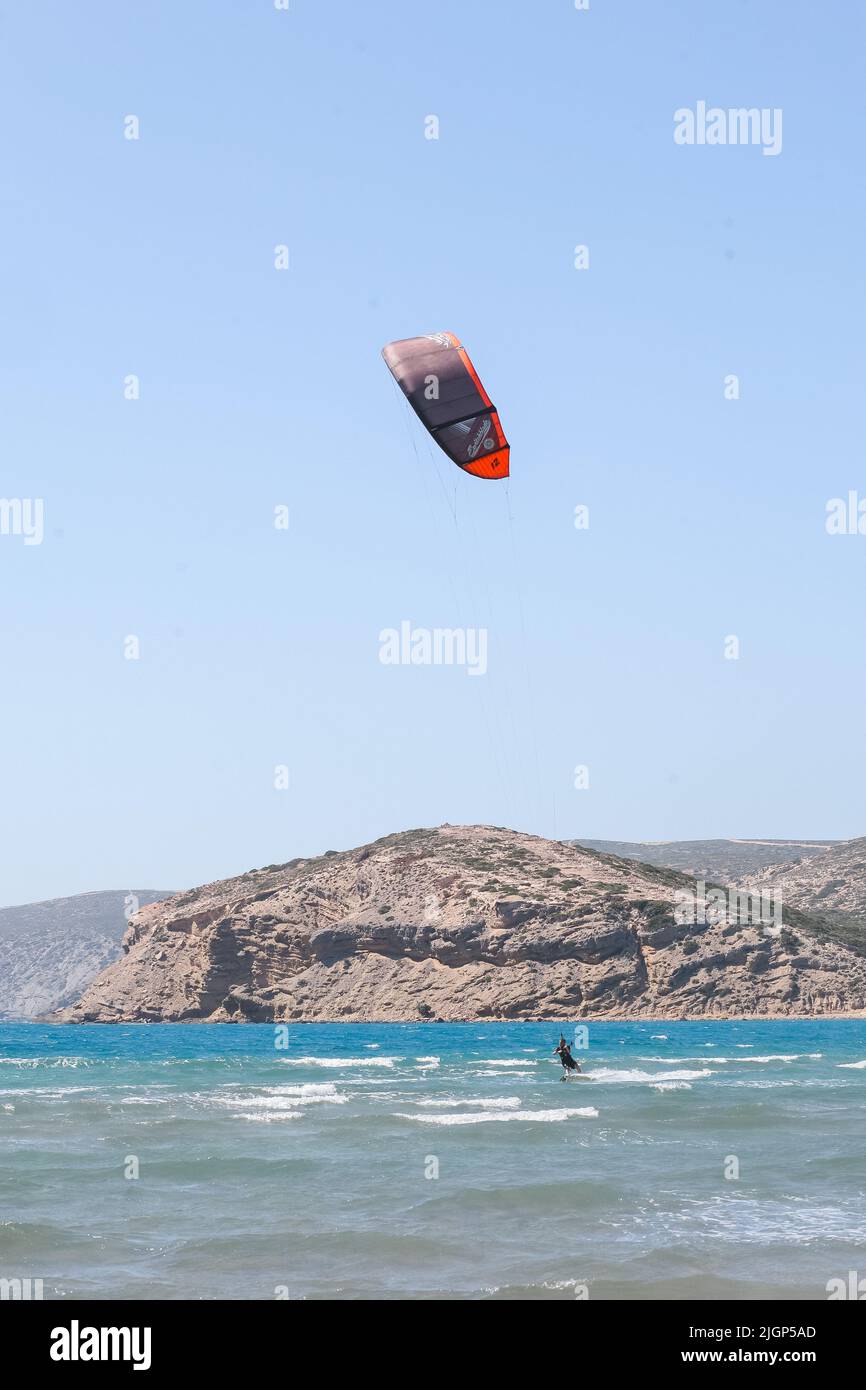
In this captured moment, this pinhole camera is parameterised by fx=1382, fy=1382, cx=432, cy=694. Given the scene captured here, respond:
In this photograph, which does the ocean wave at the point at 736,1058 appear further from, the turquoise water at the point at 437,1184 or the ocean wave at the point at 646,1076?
the turquoise water at the point at 437,1184

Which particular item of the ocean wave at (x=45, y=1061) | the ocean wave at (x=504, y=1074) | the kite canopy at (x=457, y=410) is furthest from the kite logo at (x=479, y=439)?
the ocean wave at (x=45, y=1061)

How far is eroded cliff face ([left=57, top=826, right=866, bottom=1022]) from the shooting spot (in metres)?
105

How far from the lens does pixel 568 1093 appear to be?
4300cm

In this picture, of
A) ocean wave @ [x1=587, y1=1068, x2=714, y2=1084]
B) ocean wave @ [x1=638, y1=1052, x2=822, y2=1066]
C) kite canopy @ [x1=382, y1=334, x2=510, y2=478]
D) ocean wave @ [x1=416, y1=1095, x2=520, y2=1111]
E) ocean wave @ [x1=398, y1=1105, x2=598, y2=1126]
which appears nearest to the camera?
kite canopy @ [x1=382, y1=334, x2=510, y2=478]

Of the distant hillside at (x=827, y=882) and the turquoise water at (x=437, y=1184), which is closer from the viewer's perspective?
the turquoise water at (x=437, y=1184)

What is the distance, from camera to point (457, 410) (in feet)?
101

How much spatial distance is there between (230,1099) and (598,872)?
8425 centimetres

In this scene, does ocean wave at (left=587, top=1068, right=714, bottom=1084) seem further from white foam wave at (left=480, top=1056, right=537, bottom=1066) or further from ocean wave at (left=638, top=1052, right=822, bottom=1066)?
white foam wave at (left=480, top=1056, right=537, bottom=1066)

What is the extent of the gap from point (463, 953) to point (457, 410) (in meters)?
83.0

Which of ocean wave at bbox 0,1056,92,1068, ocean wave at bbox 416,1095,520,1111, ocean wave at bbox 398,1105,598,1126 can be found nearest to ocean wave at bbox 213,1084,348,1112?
ocean wave at bbox 416,1095,520,1111

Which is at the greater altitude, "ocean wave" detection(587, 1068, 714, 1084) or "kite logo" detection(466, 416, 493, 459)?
"kite logo" detection(466, 416, 493, 459)

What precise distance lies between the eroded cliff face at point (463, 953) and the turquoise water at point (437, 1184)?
5324 centimetres

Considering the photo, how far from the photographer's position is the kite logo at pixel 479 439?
3106 cm
